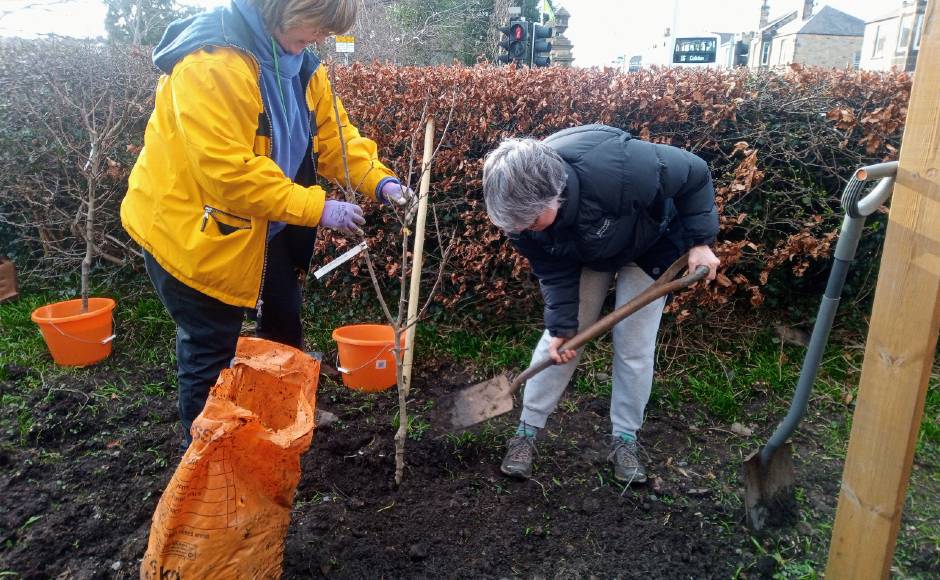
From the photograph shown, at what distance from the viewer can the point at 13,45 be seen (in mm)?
4832

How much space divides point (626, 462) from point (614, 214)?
1101 mm

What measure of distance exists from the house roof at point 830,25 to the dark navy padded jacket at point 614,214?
2337 inches

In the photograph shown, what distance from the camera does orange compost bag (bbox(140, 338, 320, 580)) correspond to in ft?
5.20

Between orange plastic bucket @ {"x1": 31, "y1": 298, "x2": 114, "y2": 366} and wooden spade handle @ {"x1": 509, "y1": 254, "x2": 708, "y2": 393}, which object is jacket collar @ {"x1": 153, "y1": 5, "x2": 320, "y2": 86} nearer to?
wooden spade handle @ {"x1": 509, "y1": 254, "x2": 708, "y2": 393}

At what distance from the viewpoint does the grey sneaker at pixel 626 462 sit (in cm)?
253

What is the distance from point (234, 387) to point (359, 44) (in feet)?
41.1

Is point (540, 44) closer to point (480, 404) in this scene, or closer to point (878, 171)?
point (480, 404)

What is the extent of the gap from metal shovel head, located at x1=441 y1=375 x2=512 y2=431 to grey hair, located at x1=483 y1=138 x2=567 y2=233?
3.39 feet

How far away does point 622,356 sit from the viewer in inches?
99.5

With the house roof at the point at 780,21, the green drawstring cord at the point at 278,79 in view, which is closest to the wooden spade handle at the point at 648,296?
the green drawstring cord at the point at 278,79

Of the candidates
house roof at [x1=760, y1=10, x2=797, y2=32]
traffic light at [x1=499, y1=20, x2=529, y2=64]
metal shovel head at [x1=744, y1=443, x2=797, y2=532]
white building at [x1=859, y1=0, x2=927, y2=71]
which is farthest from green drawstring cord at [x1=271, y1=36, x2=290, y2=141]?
house roof at [x1=760, y1=10, x2=797, y2=32]

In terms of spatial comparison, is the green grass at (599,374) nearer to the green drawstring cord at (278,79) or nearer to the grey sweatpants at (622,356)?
the grey sweatpants at (622,356)

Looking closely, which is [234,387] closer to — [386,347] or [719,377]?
[386,347]

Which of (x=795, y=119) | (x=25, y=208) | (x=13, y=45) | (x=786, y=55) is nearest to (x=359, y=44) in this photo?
(x=13, y=45)
